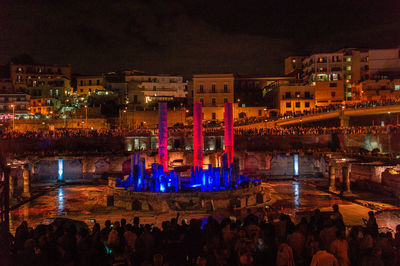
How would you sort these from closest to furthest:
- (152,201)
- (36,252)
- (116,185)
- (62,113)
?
(36,252)
(152,201)
(116,185)
(62,113)

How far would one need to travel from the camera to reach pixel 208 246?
9125 mm

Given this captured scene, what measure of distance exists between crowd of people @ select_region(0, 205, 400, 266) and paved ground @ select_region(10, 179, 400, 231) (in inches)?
308

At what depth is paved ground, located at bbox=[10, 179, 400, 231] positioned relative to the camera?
828 inches

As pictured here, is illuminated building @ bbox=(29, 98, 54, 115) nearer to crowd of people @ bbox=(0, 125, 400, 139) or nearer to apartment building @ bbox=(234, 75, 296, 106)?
crowd of people @ bbox=(0, 125, 400, 139)

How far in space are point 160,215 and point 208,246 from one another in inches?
553

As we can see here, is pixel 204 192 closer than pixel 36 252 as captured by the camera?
No

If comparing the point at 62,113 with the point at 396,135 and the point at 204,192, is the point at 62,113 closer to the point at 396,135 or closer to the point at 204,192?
the point at 204,192

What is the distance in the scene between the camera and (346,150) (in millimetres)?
45406

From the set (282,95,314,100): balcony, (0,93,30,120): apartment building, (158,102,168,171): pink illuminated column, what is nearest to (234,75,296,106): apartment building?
(282,95,314,100): balcony

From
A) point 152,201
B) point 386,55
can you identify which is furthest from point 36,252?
point 386,55

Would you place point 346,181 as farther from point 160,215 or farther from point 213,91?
point 213,91

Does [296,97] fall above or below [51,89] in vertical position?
below

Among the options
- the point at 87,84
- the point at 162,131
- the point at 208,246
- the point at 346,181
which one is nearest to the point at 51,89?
the point at 87,84

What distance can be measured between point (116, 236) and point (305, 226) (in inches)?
213
